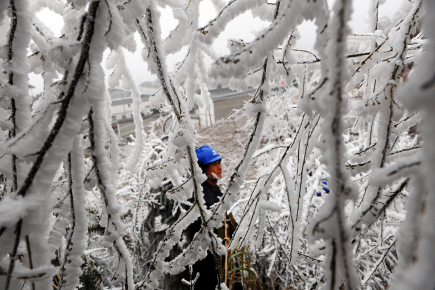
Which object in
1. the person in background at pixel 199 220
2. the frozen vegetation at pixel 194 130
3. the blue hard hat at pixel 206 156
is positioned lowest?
the person in background at pixel 199 220

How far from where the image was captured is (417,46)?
0.86 m

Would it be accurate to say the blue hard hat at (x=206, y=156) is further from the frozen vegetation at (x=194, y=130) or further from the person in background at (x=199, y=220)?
the frozen vegetation at (x=194, y=130)

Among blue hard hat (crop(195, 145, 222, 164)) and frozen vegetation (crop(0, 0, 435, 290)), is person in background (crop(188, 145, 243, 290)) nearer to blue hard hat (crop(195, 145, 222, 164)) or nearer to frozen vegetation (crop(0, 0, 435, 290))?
blue hard hat (crop(195, 145, 222, 164))

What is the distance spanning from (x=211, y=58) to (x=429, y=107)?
910mm

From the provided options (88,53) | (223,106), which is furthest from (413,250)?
(223,106)

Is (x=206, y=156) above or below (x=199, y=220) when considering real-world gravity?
above

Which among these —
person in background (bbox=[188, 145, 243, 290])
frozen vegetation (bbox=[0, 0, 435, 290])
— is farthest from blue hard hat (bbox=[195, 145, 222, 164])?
frozen vegetation (bbox=[0, 0, 435, 290])

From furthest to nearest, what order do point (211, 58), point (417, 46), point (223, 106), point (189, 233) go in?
point (223, 106), point (189, 233), point (211, 58), point (417, 46)

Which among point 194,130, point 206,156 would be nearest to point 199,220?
point 206,156

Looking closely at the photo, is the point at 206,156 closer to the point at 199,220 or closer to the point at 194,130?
the point at 199,220

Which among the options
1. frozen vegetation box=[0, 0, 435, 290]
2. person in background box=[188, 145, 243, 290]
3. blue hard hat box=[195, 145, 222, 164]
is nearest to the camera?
frozen vegetation box=[0, 0, 435, 290]

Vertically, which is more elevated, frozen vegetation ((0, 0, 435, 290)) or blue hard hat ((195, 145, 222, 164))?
frozen vegetation ((0, 0, 435, 290))

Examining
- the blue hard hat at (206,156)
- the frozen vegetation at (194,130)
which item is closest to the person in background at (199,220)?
the blue hard hat at (206,156)

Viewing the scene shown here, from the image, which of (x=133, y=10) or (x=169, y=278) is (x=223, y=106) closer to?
(x=169, y=278)
